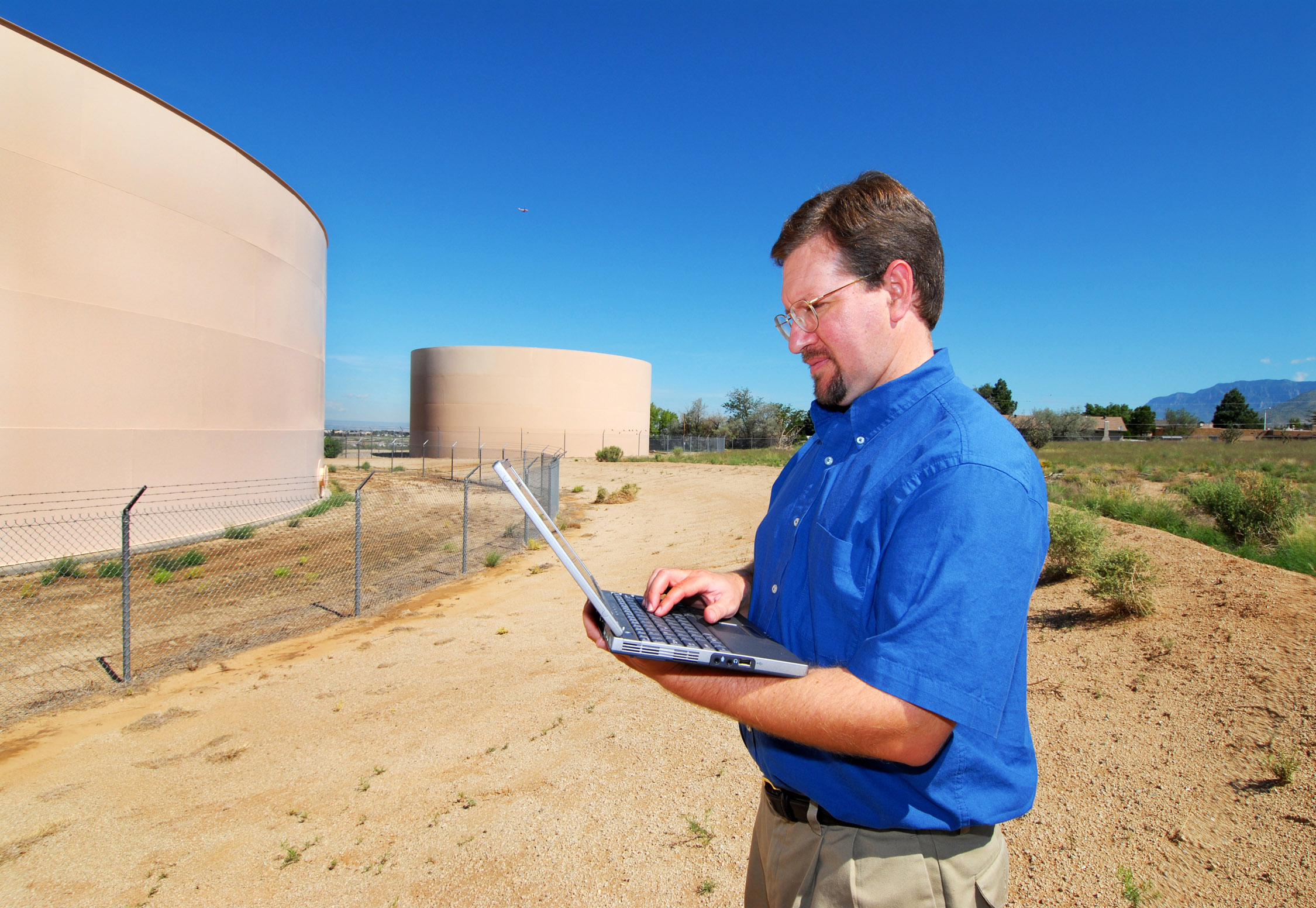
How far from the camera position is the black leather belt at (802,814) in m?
1.36

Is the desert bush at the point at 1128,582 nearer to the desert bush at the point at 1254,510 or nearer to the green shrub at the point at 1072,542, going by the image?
the green shrub at the point at 1072,542

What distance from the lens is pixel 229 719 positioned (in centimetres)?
520

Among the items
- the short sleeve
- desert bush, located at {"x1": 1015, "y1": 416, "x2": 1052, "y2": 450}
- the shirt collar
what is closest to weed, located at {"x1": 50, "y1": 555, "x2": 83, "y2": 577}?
the shirt collar

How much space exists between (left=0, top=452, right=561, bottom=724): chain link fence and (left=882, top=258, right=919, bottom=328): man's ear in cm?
682

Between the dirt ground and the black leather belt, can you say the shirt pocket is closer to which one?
the black leather belt

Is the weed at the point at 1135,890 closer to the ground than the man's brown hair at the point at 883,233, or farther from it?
closer to the ground

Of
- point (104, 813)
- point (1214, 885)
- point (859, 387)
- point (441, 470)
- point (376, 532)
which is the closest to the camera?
point (859, 387)

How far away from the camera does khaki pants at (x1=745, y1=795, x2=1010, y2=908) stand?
1.35 m

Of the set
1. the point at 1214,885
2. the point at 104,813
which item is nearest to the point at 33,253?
the point at 104,813

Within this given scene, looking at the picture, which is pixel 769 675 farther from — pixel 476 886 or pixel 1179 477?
pixel 1179 477

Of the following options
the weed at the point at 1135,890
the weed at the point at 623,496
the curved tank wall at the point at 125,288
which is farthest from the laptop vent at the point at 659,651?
the weed at the point at 623,496

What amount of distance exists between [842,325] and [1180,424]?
82224mm

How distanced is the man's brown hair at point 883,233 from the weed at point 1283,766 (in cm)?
370

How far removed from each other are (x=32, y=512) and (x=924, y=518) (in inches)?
545
